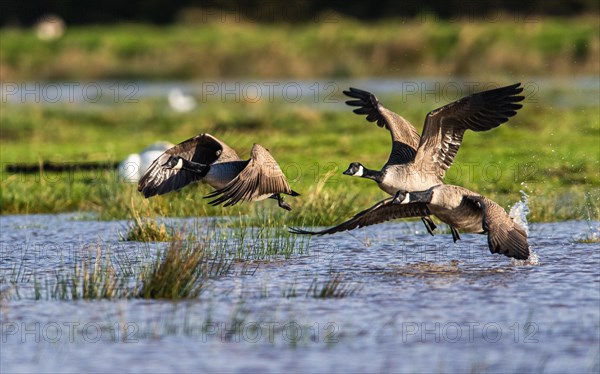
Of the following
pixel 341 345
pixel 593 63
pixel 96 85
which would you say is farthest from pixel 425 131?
pixel 96 85

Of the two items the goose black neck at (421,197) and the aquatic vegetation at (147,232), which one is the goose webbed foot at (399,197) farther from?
the aquatic vegetation at (147,232)

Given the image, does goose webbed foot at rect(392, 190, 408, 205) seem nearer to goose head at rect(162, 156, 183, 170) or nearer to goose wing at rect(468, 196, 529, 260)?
goose wing at rect(468, 196, 529, 260)

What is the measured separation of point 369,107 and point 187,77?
28745 millimetres

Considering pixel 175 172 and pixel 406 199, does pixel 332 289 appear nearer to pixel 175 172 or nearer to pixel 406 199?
pixel 406 199

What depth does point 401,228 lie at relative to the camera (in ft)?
44.3

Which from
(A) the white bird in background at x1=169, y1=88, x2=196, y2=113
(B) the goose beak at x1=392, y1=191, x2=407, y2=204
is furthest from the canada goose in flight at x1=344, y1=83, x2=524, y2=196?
(A) the white bird in background at x1=169, y1=88, x2=196, y2=113

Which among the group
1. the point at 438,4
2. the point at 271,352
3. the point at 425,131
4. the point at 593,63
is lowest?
the point at 271,352

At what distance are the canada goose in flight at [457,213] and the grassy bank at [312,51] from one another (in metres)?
20.7

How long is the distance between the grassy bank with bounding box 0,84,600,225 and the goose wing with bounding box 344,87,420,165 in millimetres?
1478

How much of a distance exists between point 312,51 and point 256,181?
26344 mm

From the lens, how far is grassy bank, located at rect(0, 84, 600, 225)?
1393 centimetres

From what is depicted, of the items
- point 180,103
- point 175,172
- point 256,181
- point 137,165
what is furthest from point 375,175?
point 180,103

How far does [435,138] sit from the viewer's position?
11.2 meters

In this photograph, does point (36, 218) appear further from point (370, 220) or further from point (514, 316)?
point (514, 316)
